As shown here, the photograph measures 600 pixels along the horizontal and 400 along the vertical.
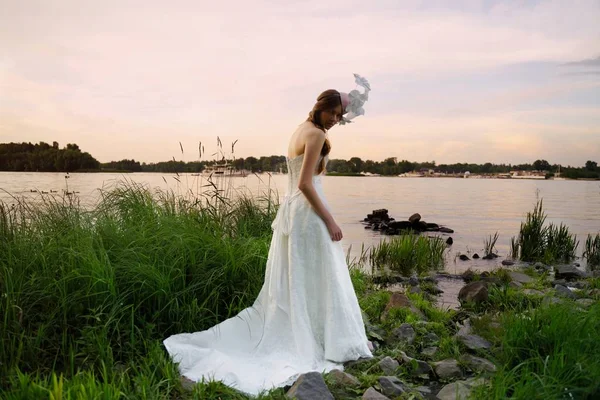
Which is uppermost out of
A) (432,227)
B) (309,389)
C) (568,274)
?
(309,389)

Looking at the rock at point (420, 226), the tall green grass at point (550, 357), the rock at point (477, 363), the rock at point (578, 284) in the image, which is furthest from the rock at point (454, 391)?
the rock at point (420, 226)

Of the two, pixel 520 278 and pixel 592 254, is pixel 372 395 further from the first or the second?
pixel 592 254

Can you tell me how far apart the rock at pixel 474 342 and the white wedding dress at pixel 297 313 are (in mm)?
1011

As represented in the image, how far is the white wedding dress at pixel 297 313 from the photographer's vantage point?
4.23m

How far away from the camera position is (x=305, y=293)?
445 cm

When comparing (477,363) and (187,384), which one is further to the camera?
(477,363)

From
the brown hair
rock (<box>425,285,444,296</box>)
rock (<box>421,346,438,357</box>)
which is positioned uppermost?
the brown hair

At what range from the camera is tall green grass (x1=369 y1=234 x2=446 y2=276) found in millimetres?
10234

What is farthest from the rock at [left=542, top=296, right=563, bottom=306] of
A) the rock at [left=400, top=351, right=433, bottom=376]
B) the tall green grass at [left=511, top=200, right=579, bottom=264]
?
the tall green grass at [left=511, top=200, right=579, bottom=264]

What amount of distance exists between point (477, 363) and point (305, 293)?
1.60m

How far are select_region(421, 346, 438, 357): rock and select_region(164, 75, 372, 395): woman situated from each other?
2.03ft

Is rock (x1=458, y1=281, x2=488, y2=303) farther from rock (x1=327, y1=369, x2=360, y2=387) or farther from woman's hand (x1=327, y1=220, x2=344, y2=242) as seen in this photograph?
rock (x1=327, y1=369, x2=360, y2=387)

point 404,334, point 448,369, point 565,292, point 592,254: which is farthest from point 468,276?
point 448,369

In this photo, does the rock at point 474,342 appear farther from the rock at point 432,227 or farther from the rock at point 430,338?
the rock at point 432,227
